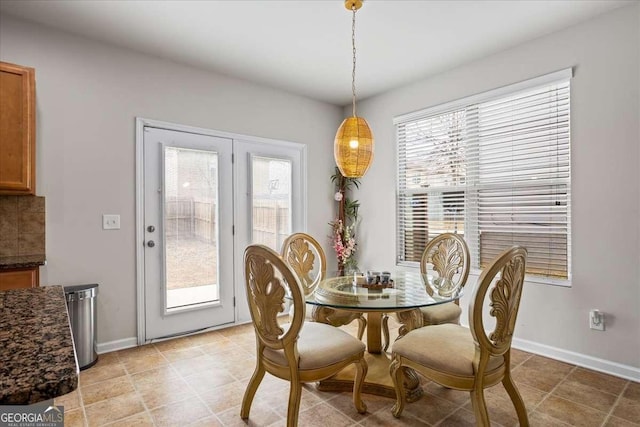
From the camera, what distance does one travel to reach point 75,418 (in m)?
2.06

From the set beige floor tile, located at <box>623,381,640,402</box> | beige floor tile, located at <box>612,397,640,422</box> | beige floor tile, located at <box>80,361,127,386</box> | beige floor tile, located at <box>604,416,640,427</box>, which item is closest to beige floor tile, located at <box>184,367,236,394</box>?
beige floor tile, located at <box>80,361,127,386</box>

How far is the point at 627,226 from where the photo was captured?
2.58 m

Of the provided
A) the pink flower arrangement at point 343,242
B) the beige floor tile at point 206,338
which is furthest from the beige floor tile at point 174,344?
the pink flower arrangement at point 343,242

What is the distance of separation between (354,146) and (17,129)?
7.53 feet

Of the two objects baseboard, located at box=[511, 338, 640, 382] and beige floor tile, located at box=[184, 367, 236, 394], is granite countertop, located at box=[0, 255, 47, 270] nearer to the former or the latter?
beige floor tile, located at box=[184, 367, 236, 394]

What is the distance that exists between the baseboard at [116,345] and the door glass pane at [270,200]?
145cm

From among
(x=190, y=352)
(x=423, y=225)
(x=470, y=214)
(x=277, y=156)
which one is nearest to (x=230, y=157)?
(x=277, y=156)

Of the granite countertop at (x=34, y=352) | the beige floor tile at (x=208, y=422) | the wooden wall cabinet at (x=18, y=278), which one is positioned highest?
the granite countertop at (x=34, y=352)

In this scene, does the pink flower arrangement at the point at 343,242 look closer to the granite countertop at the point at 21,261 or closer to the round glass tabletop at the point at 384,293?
the round glass tabletop at the point at 384,293

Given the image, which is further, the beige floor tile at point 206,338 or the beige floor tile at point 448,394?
the beige floor tile at point 206,338

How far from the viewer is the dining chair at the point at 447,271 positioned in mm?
2537

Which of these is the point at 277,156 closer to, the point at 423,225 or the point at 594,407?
the point at 423,225

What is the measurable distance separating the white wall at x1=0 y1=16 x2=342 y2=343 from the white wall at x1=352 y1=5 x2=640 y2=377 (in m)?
3.15

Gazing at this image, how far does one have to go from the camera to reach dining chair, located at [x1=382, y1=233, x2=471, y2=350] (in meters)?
2.54
